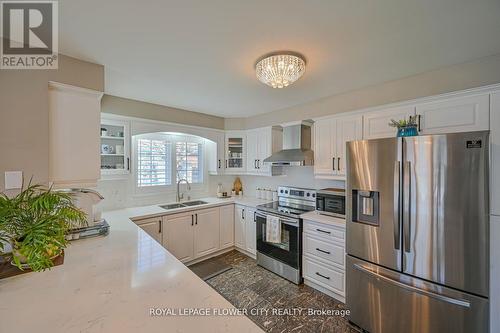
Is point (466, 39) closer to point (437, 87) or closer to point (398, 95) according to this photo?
point (437, 87)

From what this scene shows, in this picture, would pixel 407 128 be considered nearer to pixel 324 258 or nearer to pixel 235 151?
pixel 324 258

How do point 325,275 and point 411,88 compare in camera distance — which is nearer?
point 411,88

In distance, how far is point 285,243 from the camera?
2.81 metres

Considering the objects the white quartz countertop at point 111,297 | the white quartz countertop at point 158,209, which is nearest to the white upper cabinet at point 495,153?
the white quartz countertop at point 111,297

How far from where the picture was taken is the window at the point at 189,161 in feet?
12.1

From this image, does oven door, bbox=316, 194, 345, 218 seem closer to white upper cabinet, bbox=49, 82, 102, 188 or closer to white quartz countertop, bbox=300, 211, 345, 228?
white quartz countertop, bbox=300, 211, 345, 228

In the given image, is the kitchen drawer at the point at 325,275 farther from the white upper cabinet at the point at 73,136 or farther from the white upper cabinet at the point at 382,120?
the white upper cabinet at the point at 73,136

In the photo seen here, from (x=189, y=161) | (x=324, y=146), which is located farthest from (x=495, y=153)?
(x=189, y=161)

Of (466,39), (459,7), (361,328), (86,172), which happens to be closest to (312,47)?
(459,7)

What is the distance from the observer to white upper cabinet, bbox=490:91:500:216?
5.18 ft

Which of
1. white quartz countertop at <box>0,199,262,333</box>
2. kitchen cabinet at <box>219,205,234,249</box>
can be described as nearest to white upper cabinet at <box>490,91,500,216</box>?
white quartz countertop at <box>0,199,262,333</box>

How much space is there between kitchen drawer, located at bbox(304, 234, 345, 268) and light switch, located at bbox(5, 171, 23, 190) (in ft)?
9.16

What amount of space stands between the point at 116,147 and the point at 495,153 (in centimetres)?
406

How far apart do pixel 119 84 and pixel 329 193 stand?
9.36ft
